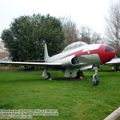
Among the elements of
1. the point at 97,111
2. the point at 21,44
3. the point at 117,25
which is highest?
the point at 117,25

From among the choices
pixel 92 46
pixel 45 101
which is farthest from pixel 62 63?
pixel 45 101

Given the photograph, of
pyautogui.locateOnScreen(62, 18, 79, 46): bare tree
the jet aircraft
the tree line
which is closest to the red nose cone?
the jet aircraft

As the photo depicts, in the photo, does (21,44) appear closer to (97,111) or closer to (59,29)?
(59,29)

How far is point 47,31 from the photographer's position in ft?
135

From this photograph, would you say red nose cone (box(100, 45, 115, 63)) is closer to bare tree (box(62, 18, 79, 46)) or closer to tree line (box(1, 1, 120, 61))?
tree line (box(1, 1, 120, 61))

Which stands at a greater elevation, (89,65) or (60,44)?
(60,44)

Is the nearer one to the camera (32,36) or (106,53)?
(106,53)

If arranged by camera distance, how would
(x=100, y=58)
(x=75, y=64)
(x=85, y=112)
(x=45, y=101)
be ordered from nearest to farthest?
1. (x=85, y=112)
2. (x=45, y=101)
3. (x=100, y=58)
4. (x=75, y=64)

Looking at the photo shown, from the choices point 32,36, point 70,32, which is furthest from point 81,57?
point 70,32

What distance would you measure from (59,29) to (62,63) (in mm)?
22242

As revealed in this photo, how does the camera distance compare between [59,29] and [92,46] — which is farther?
[59,29]

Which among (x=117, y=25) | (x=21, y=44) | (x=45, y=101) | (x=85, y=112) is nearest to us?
(x=85, y=112)

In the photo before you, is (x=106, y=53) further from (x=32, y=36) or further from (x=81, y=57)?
(x=32, y=36)

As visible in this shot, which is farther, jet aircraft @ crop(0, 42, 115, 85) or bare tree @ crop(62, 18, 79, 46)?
bare tree @ crop(62, 18, 79, 46)
